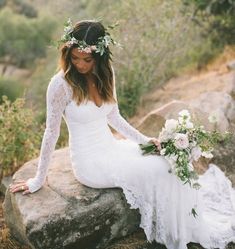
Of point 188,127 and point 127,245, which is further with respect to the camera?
point 127,245

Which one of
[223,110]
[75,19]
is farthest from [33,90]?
[223,110]

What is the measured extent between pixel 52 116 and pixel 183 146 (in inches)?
41.1

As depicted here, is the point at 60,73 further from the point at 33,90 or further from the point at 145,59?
the point at 33,90

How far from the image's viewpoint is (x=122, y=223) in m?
4.08

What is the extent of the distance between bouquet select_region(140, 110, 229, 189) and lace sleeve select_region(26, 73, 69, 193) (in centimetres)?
74

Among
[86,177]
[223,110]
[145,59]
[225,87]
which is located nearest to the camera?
[86,177]

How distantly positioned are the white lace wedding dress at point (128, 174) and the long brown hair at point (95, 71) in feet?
0.21

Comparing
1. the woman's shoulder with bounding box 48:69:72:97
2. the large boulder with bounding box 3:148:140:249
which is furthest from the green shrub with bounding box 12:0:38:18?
the woman's shoulder with bounding box 48:69:72:97

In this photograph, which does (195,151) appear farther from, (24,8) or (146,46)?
(24,8)

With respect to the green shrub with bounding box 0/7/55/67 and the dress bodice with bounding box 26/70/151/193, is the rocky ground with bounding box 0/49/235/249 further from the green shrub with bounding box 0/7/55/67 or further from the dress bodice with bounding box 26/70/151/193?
the green shrub with bounding box 0/7/55/67

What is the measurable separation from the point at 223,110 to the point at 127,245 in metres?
2.51

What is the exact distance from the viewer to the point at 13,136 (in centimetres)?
548

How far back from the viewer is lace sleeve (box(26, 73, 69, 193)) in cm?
380

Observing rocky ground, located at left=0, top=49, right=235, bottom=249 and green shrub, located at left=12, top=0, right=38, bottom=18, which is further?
green shrub, located at left=12, top=0, right=38, bottom=18
